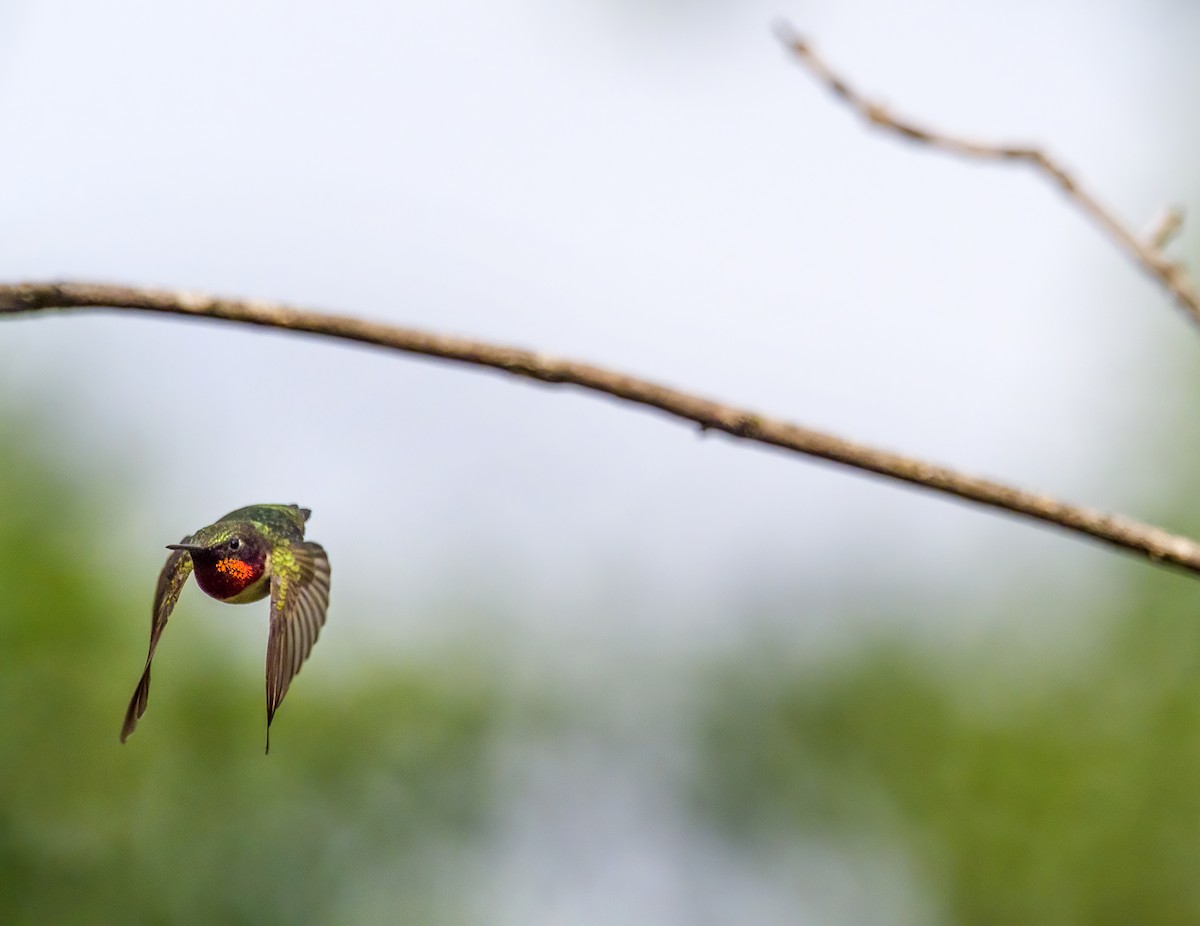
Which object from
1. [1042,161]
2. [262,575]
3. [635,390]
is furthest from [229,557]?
[1042,161]

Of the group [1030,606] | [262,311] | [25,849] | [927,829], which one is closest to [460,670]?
[927,829]

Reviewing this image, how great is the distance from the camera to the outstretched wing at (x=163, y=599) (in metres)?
0.77

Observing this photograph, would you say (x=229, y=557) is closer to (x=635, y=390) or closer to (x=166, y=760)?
(x=635, y=390)

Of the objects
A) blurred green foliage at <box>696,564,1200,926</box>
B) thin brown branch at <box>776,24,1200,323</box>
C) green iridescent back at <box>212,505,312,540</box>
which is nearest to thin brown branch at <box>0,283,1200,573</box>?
green iridescent back at <box>212,505,312,540</box>

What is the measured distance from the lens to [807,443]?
1150mm

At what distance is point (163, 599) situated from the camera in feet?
2.59

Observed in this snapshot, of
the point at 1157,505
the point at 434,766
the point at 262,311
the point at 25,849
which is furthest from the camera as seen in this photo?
the point at 1157,505

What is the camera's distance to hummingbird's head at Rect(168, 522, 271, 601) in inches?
29.1

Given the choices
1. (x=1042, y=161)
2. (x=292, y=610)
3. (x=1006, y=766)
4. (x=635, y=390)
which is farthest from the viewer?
(x=1006, y=766)

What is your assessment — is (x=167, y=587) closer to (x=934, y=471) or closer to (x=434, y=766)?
(x=934, y=471)

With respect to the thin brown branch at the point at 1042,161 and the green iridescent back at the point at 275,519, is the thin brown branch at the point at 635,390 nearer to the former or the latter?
the green iridescent back at the point at 275,519

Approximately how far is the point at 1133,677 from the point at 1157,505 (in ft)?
12.0

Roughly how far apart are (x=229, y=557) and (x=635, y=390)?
45 cm

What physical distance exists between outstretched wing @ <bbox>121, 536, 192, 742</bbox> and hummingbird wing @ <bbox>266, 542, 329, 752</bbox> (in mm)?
71
